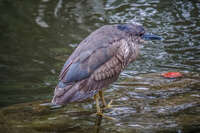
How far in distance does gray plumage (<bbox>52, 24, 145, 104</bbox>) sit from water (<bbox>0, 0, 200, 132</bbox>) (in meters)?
0.50

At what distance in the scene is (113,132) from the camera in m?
4.16

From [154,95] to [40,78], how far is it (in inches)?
97.6

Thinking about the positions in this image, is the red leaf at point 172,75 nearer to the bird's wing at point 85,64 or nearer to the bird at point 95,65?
the bird at point 95,65

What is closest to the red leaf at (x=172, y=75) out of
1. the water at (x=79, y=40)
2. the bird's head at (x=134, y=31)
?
the water at (x=79, y=40)

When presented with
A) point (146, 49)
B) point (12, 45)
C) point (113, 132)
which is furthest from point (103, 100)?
point (12, 45)

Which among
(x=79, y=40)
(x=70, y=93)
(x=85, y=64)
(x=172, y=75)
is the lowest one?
(x=172, y=75)

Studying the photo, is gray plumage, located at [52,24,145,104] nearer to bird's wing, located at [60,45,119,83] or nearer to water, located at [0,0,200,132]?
bird's wing, located at [60,45,119,83]

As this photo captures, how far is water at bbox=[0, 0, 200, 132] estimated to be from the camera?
562cm

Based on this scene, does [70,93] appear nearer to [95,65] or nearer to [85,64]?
[85,64]

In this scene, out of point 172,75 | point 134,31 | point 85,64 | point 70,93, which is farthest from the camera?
point 172,75

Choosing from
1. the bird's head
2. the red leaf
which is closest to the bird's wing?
the bird's head

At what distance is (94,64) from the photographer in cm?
472

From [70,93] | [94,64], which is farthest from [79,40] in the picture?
[70,93]

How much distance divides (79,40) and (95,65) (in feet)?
11.9
